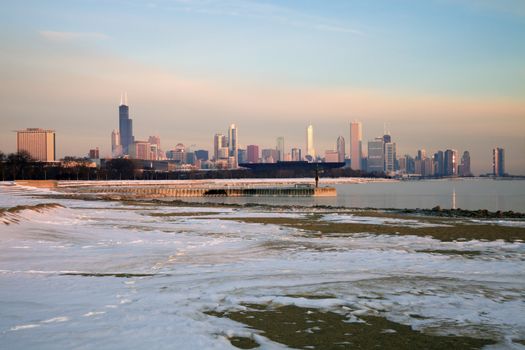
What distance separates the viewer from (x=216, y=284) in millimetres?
12312

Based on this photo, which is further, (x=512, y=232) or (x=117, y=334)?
(x=512, y=232)

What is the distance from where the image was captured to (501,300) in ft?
35.9

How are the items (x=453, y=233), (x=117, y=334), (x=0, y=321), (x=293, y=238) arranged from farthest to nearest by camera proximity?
(x=453, y=233) → (x=293, y=238) → (x=0, y=321) → (x=117, y=334)

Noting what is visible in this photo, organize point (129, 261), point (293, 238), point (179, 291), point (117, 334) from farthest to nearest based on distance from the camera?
point (293, 238), point (129, 261), point (179, 291), point (117, 334)

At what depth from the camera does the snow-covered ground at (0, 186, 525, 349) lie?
28.3 ft

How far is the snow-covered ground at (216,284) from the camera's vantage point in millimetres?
8617

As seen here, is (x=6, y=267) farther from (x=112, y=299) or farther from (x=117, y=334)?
(x=117, y=334)

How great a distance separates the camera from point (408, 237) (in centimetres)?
2259

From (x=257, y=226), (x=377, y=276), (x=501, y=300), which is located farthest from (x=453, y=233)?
(x=501, y=300)

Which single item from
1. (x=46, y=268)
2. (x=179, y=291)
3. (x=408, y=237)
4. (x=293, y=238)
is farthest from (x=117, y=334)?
(x=408, y=237)

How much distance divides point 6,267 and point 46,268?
1.03 meters

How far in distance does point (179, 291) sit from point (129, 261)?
4577 mm

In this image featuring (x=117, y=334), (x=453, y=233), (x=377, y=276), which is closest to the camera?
(x=117, y=334)

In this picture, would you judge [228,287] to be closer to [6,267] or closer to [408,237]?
[6,267]
